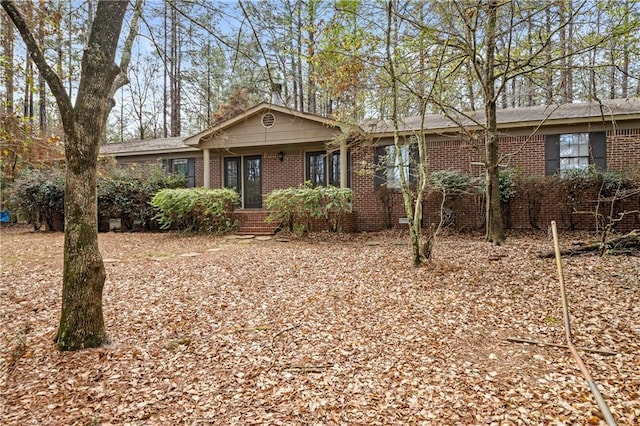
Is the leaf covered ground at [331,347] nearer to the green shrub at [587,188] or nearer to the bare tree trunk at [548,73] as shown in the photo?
the bare tree trunk at [548,73]

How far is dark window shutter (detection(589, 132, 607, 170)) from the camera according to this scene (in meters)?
9.49

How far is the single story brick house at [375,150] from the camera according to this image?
30.8 feet

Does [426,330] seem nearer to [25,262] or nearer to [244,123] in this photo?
[25,262]

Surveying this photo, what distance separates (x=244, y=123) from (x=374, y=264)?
7.25 metres

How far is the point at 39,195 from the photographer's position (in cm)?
1163

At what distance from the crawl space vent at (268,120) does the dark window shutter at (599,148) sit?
8857 mm

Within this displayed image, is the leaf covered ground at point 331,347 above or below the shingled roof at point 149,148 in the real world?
below

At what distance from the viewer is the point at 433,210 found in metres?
10.5

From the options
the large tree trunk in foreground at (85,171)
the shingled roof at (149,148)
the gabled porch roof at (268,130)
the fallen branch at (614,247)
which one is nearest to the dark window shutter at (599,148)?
the fallen branch at (614,247)

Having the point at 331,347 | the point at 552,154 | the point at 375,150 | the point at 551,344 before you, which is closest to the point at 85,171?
the point at 331,347

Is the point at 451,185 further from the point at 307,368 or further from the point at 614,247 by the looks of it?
the point at 307,368

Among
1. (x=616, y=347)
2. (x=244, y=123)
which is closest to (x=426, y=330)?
(x=616, y=347)

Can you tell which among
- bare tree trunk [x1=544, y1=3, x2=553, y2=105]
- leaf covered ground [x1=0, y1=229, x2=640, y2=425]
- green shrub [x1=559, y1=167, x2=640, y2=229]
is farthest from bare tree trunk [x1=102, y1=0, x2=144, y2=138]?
green shrub [x1=559, y1=167, x2=640, y2=229]

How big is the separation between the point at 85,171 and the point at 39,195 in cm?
1112
